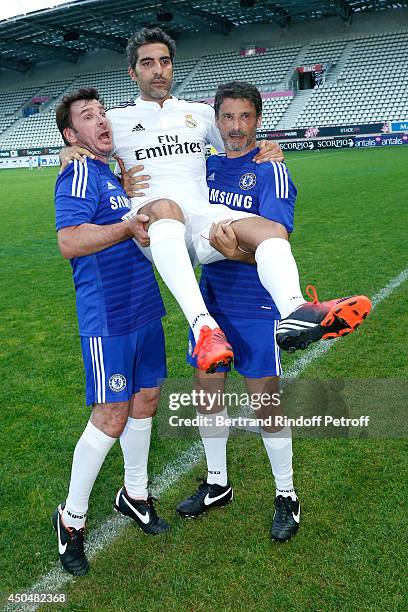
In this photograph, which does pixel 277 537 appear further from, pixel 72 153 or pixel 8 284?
pixel 8 284

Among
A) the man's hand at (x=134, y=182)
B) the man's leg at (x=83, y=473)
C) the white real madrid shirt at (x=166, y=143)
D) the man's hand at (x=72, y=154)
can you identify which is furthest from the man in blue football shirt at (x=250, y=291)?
the man's hand at (x=72, y=154)

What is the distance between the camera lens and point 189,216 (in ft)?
9.10

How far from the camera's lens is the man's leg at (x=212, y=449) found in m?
3.01

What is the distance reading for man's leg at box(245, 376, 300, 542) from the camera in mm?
2795

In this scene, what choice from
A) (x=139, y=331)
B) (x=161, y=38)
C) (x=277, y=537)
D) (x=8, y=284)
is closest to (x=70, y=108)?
(x=161, y=38)

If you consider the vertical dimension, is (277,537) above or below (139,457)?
below

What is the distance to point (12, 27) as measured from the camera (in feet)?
124

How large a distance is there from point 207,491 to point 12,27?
1626 inches

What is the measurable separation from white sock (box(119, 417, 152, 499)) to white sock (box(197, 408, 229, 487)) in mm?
344

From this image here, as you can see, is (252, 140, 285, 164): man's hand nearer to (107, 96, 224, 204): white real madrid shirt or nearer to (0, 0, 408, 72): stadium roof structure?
(107, 96, 224, 204): white real madrid shirt

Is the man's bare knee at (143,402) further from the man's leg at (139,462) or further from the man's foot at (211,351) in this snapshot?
the man's foot at (211,351)

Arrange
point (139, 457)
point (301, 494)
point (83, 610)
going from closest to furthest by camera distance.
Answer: point (83, 610) < point (139, 457) < point (301, 494)

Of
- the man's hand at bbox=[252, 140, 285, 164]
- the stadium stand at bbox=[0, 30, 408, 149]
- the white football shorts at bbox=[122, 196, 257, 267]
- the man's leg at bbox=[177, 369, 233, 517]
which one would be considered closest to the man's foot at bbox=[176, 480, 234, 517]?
the man's leg at bbox=[177, 369, 233, 517]

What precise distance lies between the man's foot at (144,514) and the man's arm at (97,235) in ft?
4.16
